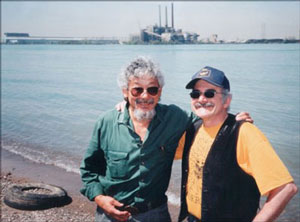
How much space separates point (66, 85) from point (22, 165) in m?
25.5

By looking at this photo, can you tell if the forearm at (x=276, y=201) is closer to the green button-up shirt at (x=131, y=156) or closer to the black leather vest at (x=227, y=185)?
the black leather vest at (x=227, y=185)

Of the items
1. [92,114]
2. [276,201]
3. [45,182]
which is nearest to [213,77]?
[276,201]

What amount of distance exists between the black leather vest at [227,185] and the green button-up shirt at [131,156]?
678mm

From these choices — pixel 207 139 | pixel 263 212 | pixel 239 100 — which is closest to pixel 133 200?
pixel 207 139

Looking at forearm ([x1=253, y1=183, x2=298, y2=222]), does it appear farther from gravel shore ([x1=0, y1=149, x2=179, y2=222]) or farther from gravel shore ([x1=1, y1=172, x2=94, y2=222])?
gravel shore ([x1=1, y1=172, x2=94, y2=222])

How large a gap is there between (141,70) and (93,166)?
4.07 ft

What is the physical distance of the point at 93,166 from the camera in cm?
400

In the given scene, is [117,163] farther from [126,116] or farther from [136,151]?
[126,116]

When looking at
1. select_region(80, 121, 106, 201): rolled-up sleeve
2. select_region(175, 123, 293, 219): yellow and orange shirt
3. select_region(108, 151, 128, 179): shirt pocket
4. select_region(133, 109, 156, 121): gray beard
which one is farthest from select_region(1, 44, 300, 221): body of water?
select_region(175, 123, 293, 219): yellow and orange shirt

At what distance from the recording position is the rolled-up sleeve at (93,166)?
3873 mm

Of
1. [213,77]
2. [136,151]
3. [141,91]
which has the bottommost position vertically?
[136,151]

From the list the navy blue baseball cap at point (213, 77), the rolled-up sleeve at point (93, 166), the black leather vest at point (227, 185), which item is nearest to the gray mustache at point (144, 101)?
the rolled-up sleeve at point (93, 166)

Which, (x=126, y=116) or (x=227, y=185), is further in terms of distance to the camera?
(x=126, y=116)

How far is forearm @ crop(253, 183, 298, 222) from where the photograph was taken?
9.25ft
